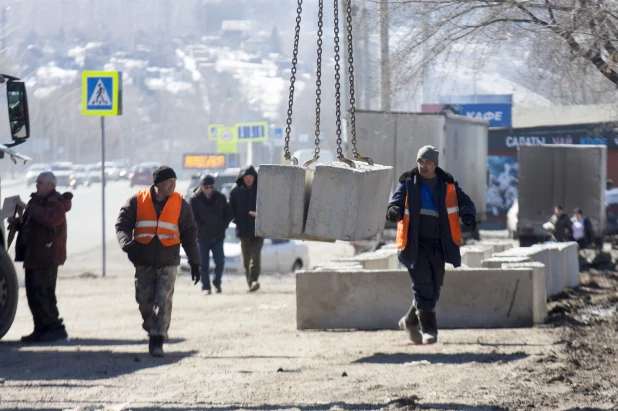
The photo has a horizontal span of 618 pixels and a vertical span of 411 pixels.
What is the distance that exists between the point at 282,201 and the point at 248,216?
7.76 m

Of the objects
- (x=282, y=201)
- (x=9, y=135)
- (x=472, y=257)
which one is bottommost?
(x=472, y=257)

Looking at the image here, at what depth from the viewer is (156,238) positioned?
9.57 meters

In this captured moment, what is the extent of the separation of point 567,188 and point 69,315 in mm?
17603

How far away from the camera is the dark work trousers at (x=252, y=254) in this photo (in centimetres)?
1636

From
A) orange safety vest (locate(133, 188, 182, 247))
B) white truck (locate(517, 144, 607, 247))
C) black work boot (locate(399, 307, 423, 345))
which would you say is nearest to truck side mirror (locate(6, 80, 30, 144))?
orange safety vest (locate(133, 188, 182, 247))

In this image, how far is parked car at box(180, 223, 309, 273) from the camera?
21.3m

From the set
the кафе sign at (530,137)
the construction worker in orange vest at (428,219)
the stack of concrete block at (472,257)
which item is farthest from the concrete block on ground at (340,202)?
the кафе sign at (530,137)

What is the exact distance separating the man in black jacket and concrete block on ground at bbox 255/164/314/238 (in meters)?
7.48

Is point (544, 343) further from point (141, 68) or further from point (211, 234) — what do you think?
point (141, 68)

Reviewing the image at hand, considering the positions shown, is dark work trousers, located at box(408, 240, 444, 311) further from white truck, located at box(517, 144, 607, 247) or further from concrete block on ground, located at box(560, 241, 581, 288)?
white truck, located at box(517, 144, 607, 247)

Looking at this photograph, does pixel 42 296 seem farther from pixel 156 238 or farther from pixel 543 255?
pixel 543 255

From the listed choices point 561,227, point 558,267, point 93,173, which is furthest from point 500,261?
point 93,173

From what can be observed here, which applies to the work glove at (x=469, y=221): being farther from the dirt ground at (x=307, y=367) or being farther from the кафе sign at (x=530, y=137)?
the кафе sign at (x=530, y=137)

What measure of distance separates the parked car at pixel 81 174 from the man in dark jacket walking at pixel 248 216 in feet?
Result: 189
